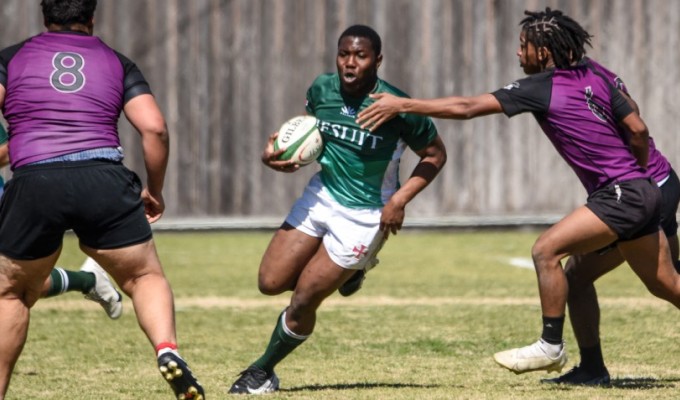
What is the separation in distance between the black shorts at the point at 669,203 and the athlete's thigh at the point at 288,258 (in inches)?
74.1

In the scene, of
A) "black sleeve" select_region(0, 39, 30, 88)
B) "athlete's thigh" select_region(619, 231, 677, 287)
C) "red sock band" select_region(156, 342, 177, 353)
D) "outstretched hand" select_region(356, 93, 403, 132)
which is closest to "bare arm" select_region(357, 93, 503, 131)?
"outstretched hand" select_region(356, 93, 403, 132)

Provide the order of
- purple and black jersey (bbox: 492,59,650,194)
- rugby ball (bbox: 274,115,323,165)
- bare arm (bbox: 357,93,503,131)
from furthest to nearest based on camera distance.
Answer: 1. rugby ball (bbox: 274,115,323,165)
2. purple and black jersey (bbox: 492,59,650,194)
3. bare arm (bbox: 357,93,503,131)

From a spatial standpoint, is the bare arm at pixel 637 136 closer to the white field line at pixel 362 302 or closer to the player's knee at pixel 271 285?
the player's knee at pixel 271 285

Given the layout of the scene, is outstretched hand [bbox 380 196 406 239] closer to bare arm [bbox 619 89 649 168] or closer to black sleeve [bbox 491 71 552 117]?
black sleeve [bbox 491 71 552 117]

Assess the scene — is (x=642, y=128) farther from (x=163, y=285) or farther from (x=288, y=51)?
(x=288, y=51)

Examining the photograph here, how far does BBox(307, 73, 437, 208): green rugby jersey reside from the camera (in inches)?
291

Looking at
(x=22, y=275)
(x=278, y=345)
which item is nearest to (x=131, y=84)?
(x=22, y=275)

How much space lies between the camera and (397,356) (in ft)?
28.0

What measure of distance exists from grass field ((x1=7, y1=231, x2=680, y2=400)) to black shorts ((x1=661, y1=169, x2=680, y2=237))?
2.71 ft

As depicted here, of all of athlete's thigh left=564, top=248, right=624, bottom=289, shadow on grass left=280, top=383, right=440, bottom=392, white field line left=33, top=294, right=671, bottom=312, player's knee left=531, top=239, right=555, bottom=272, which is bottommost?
white field line left=33, top=294, right=671, bottom=312

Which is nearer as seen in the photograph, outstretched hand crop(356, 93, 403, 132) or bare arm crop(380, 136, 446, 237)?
outstretched hand crop(356, 93, 403, 132)

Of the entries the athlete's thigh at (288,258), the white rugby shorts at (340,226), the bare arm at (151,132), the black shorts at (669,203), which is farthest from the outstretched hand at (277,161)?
the black shorts at (669,203)

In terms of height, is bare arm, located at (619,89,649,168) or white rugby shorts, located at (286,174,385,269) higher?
bare arm, located at (619,89,649,168)

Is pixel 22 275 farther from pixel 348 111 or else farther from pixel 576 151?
pixel 576 151
